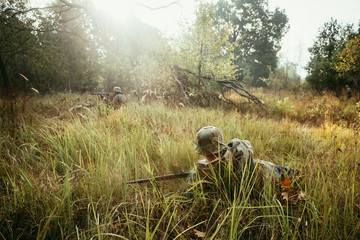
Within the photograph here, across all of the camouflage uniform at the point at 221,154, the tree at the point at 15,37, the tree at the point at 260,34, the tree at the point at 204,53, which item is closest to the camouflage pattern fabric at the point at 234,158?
the camouflage uniform at the point at 221,154

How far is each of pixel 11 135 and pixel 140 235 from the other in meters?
3.20

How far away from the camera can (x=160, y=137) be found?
2736mm

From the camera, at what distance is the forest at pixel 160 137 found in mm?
1192

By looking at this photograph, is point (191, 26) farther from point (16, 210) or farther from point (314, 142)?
point (16, 210)

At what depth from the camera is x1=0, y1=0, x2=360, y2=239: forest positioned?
1192 mm

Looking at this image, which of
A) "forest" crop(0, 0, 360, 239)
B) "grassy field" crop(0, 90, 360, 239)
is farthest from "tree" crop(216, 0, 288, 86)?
"grassy field" crop(0, 90, 360, 239)

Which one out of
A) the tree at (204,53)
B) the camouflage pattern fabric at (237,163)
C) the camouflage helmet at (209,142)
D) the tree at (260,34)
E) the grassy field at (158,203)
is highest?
the tree at (260,34)

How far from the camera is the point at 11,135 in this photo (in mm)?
2811

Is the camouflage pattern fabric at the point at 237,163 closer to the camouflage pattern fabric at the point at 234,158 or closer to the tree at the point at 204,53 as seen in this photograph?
the camouflage pattern fabric at the point at 234,158

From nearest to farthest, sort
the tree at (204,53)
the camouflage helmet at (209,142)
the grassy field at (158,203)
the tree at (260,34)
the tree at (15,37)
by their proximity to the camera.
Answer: the grassy field at (158,203) → the camouflage helmet at (209,142) → the tree at (204,53) → the tree at (15,37) → the tree at (260,34)

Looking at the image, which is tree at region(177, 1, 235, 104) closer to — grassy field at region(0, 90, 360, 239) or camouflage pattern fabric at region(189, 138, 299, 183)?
grassy field at region(0, 90, 360, 239)

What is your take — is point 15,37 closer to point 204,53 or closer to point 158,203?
point 204,53

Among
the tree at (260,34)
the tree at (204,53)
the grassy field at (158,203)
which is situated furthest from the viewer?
the tree at (260,34)

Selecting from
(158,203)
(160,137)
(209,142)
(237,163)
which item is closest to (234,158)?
(237,163)
